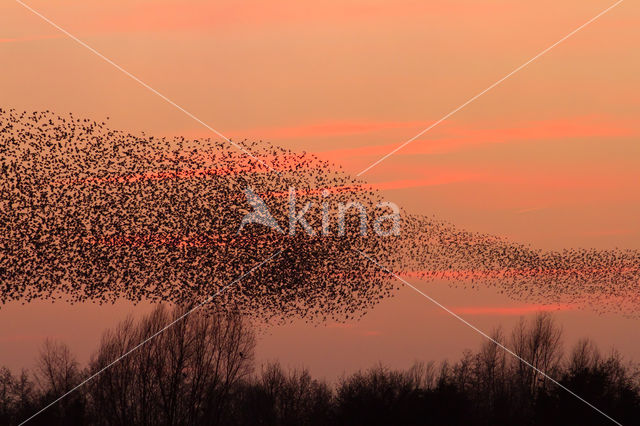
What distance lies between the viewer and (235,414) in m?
110

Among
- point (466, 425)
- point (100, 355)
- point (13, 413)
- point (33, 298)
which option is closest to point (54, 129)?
point (33, 298)

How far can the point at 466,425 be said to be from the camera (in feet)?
220

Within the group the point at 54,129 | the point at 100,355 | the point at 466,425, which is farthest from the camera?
the point at 100,355

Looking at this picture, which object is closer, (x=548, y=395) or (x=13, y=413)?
(x=548, y=395)

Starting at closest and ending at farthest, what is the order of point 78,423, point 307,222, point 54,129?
point 54,129 → point 307,222 → point 78,423

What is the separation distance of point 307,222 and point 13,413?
5480 centimetres

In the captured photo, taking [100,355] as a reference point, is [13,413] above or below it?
below

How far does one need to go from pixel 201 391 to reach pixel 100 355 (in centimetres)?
835

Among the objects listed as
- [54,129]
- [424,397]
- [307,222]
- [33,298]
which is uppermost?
[54,129]

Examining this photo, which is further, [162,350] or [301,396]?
[301,396]

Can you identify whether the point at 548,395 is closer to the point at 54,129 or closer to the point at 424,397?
the point at 424,397

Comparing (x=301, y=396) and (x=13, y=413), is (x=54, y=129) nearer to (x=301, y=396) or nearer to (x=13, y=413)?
(x=13, y=413)

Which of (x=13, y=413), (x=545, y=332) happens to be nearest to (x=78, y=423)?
(x=13, y=413)

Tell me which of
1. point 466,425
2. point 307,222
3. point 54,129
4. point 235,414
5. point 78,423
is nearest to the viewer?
point 54,129
